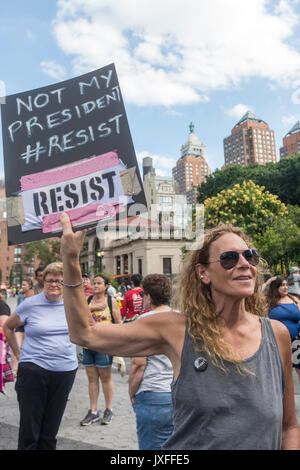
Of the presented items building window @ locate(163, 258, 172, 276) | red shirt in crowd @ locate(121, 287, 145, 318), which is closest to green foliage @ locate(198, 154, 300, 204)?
building window @ locate(163, 258, 172, 276)

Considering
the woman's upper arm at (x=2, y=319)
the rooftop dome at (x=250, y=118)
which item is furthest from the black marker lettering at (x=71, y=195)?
the rooftop dome at (x=250, y=118)

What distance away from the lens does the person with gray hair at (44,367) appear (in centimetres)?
356

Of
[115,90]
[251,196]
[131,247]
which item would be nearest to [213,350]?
[115,90]

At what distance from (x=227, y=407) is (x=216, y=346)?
10.1 inches

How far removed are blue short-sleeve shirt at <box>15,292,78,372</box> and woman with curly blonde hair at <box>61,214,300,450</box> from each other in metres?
2.07

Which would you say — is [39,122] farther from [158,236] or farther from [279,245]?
[158,236]

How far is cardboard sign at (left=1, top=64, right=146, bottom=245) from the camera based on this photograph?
2561 mm

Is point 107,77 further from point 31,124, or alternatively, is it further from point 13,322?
point 13,322

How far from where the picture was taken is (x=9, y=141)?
284 centimetres

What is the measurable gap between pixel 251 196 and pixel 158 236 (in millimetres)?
17246

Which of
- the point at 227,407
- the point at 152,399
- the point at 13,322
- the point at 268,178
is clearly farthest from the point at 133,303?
the point at 268,178

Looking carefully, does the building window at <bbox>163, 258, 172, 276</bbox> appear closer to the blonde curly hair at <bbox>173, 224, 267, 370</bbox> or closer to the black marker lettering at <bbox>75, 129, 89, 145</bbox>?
the black marker lettering at <bbox>75, 129, 89, 145</bbox>

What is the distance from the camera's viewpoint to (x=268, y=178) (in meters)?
44.0

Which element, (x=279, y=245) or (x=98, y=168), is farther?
(x=279, y=245)
